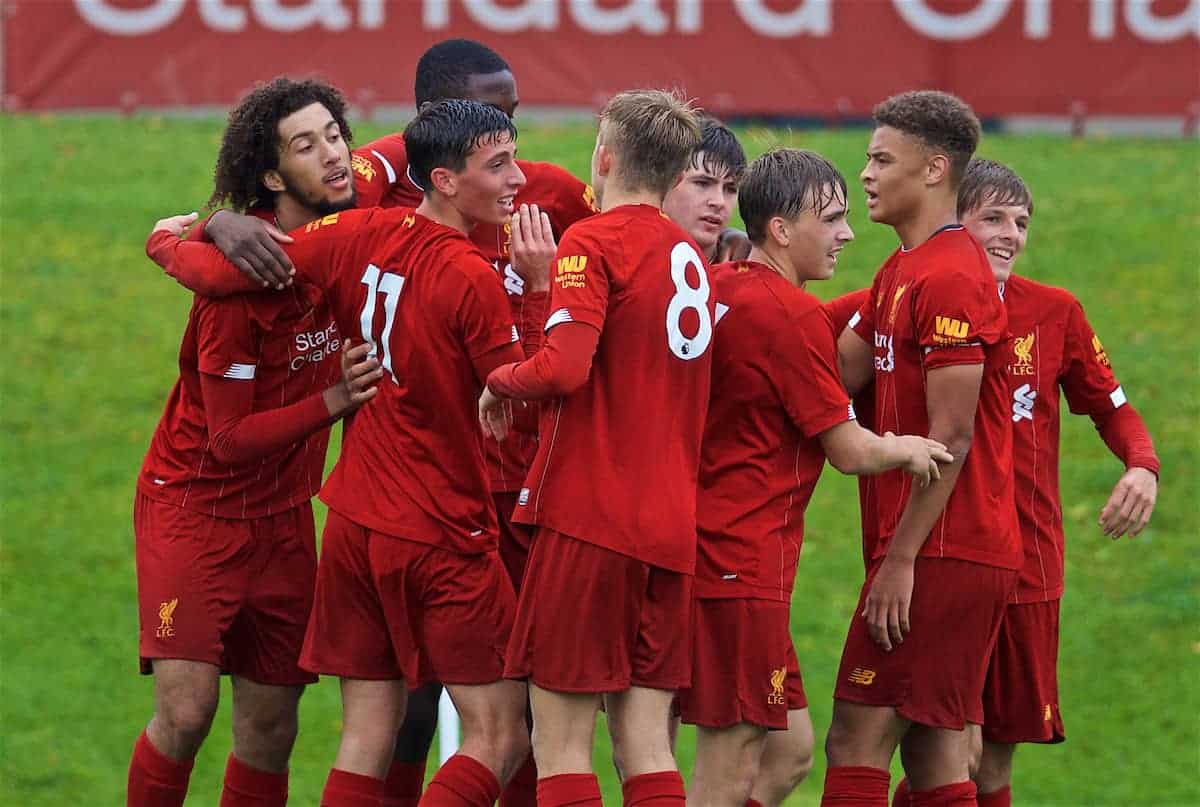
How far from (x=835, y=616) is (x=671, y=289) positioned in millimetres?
5933

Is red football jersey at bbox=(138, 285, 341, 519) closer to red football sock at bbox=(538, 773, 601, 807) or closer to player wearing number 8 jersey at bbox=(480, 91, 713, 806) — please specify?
player wearing number 8 jersey at bbox=(480, 91, 713, 806)

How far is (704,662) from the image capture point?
538 centimetres

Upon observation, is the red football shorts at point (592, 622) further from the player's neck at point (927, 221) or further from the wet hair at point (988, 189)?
the wet hair at point (988, 189)

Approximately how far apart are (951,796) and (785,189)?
6.34 ft

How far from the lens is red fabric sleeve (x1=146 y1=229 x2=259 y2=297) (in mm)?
5598

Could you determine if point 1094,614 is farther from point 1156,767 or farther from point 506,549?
point 506,549

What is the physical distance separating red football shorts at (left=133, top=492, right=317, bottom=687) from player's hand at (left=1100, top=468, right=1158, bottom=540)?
8.50 ft

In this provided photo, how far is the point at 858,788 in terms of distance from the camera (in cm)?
569

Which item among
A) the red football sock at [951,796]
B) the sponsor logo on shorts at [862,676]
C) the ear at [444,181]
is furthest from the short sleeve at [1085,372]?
the ear at [444,181]

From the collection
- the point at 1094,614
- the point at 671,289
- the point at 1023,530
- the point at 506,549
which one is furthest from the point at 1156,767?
the point at 671,289

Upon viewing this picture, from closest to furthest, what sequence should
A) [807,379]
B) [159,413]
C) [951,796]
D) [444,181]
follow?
[807,379]
[444,181]
[951,796]
[159,413]

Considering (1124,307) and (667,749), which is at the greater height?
(1124,307)

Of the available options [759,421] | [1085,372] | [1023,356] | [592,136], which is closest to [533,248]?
[759,421]

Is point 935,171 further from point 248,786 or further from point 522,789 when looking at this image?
point 248,786
